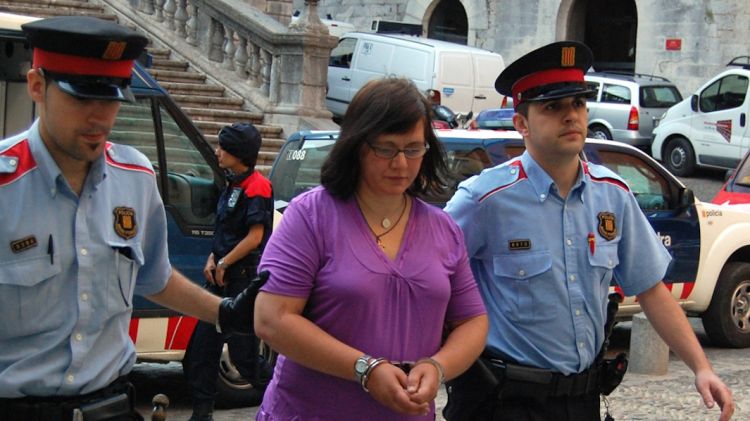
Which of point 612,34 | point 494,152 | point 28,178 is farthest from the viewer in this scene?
point 612,34

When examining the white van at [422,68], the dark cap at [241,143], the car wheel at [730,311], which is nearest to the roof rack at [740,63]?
the white van at [422,68]

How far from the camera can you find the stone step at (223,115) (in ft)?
50.2

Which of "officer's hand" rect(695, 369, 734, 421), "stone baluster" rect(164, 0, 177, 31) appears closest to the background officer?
"officer's hand" rect(695, 369, 734, 421)

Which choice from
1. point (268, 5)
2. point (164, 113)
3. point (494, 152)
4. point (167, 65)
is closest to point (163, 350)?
point (164, 113)

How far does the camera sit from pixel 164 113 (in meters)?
7.89

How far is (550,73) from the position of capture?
4293 mm

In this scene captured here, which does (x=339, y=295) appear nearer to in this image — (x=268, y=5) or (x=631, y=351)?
(x=631, y=351)

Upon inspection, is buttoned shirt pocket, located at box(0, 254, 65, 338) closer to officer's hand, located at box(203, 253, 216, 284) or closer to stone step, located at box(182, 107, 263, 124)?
officer's hand, located at box(203, 253, 216, 284)

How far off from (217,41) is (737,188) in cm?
708

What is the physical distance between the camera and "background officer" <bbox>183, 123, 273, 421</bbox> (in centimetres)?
739

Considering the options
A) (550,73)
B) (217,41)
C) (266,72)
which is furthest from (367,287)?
(217,41)

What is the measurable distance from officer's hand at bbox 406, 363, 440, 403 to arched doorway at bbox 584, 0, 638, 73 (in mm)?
30745

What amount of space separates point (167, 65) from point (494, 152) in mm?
8402

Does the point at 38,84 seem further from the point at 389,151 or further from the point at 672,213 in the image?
the point at 672,213
